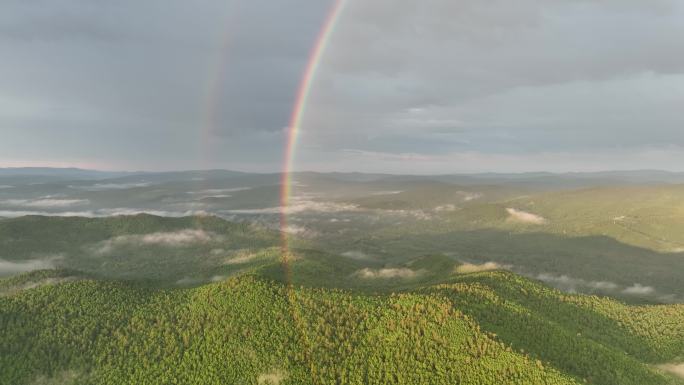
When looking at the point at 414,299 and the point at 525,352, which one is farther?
the point at 414,299

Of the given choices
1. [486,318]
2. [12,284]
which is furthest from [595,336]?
[12,284]

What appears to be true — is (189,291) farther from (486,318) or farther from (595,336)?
(595,336)

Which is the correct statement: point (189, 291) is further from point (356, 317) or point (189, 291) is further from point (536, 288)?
point (536, 288)

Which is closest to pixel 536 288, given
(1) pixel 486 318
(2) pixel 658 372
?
(2) pixel 658 372

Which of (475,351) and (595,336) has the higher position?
(475,351)

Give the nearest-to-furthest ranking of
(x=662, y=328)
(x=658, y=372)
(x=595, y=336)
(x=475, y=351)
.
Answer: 1. (x=475, y=351)
2. (x=658, y=372)
3. (x=595, y=336)
4. (x=662, y=328)

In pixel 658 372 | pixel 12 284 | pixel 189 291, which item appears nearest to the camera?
pixel 658 372

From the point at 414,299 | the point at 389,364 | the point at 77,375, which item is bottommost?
the point at 77,375
